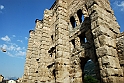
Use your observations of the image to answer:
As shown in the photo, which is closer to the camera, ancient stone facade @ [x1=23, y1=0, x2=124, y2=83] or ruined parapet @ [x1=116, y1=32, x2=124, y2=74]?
ancient stone facade @ [x1=23, y1=0, x2=124, y2=83]

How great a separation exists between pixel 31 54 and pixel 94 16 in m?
10.7

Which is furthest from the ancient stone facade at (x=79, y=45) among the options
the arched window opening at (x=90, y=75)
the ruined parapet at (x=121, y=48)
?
the arched window opening at (x=90, y=75)

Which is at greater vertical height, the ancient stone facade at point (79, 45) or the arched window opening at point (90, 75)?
the ancient stone facade at point (79, 45)

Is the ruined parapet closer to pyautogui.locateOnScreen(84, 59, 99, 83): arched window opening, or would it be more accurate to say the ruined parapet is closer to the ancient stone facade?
the ancient stone facade

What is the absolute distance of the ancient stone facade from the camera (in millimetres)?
4535

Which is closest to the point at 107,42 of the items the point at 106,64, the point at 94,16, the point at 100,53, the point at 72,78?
the point at 100,53

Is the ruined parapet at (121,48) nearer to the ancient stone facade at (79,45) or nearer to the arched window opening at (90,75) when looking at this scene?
the ancient stone facade at (79,45)

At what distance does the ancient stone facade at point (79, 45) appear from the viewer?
4.54 meters

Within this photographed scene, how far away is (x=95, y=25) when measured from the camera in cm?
519

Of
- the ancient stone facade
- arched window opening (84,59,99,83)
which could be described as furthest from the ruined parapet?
arched window opening (84,59,99,83)

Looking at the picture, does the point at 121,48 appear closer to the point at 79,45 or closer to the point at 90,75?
the point at 79,45

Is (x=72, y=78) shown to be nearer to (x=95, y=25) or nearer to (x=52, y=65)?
(x=52, y=65)

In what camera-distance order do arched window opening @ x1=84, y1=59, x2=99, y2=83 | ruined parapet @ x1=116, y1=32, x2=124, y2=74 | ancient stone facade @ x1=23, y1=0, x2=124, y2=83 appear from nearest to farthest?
ancient stone facade @ x1=23, y1=0, x2=124, y2=83
ruined parapet @ x1=116, y1=32, x2=124, y2=74
arched window opening @ x1=84, y1=59, x2=99, y2=83

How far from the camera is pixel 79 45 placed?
7.51 metres
